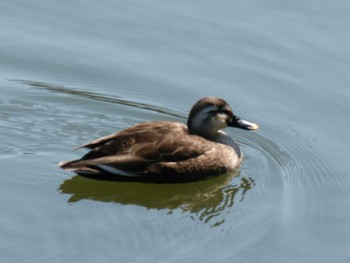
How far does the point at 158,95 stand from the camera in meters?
14.6

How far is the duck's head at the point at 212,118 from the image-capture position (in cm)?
1342

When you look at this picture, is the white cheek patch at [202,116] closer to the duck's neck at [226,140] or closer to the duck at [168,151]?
the duck at [168,151]

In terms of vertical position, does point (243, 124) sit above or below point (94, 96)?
above

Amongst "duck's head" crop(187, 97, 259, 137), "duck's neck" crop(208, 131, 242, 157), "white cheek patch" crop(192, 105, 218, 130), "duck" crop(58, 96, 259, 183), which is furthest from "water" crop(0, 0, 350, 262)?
"white cheek patch" crop(192, 105, 218, 130)

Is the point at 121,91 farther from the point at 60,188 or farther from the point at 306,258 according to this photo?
the point at 306,258

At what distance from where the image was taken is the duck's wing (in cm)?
1257

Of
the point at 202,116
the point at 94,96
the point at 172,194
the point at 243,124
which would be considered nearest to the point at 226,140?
the point at 243,124

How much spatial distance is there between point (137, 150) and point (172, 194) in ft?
2.27

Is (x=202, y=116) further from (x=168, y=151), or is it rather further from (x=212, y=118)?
(x=168, y=151)

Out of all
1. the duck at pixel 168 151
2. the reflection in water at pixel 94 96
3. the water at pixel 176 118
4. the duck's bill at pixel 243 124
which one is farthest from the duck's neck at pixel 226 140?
the reflection in water at pixel 94 96

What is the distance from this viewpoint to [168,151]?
13000mm

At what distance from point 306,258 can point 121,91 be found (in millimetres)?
4442

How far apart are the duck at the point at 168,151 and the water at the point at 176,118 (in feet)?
0.55

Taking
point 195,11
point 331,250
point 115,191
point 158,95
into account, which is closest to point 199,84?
point 158,95
